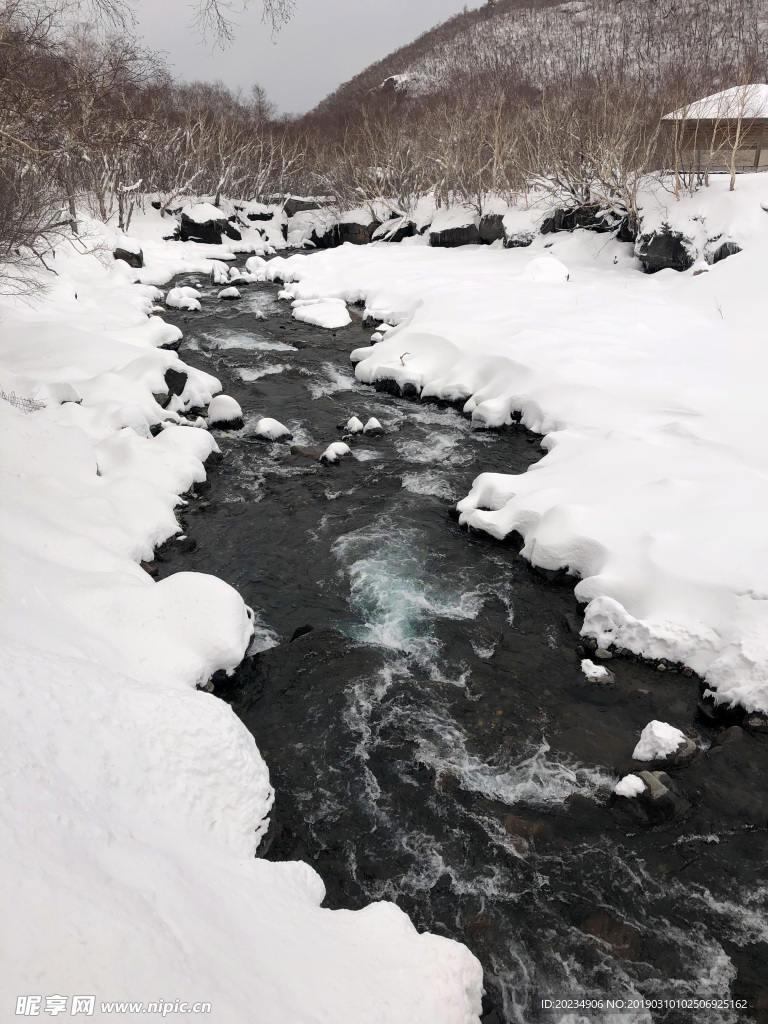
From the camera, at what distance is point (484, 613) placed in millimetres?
7348

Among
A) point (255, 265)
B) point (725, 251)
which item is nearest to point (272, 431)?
point (725, 251)

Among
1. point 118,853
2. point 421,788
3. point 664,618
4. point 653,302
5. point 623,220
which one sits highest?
point 623,220

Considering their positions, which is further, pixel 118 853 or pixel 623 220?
pixel 623 220

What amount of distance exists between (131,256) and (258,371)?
14.5 m

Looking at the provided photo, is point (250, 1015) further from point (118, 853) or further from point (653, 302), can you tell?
point (653, 302)

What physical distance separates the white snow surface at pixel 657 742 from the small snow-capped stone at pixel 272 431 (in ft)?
26.1

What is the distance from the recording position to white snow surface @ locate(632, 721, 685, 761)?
5453mm

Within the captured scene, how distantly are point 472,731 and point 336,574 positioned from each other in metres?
2.85

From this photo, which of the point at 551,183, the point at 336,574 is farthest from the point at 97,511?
the point at 551,183

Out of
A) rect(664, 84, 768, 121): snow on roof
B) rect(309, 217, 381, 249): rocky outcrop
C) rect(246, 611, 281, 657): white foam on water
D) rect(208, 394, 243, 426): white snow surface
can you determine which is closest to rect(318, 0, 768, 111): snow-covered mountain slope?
rect(309, 217, 381, 249): rocky outcrop

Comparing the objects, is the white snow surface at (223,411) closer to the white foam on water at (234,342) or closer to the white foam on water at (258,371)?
the white foam on water at (258,371)

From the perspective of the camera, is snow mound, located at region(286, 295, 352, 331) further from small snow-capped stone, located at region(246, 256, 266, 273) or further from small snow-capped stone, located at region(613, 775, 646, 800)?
small snow-capped stone, located at region(613, 775, 646, 800)

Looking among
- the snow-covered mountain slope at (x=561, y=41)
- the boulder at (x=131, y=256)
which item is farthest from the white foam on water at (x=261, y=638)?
the snow-covered mountain slope at (x=561, y=41)

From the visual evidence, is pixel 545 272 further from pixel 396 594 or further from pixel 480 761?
pixel 480 761
